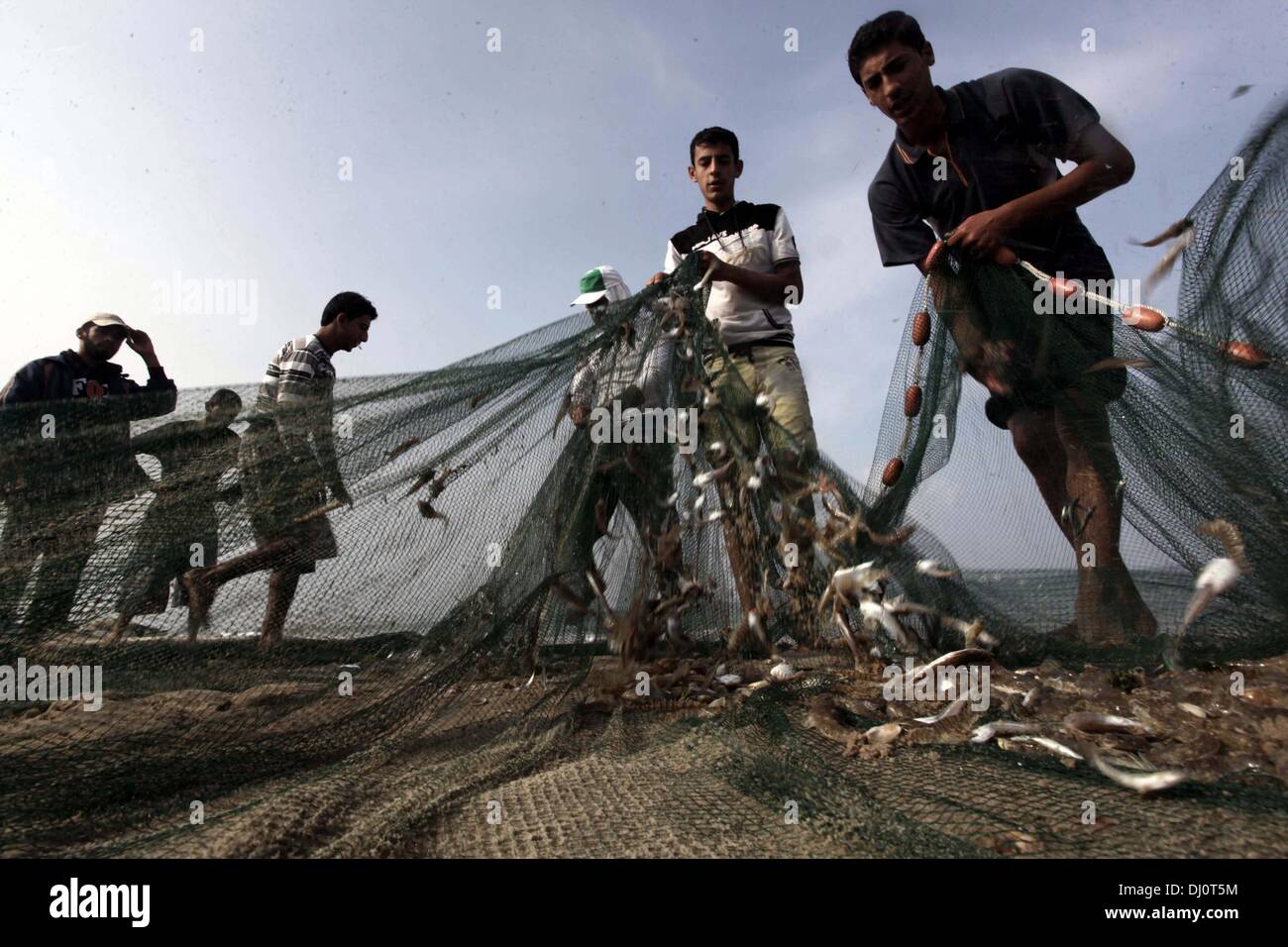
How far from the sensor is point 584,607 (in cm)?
271

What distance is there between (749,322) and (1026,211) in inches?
49.9

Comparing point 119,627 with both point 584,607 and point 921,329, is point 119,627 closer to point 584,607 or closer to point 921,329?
point 584,607

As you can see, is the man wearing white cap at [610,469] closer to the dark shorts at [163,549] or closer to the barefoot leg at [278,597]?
the barefoot leg at [278,597]

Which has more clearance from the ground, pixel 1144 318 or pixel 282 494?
pixel 1144 318

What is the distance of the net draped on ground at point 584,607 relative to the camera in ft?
5.80

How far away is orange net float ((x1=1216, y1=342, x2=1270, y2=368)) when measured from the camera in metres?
2.57

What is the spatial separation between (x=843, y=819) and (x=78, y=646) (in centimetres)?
204

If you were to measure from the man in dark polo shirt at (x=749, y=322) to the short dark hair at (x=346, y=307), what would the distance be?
69.6 inches

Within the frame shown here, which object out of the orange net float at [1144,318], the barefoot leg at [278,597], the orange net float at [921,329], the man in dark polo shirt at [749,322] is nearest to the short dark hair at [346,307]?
the man in dark polo shirt at [749,322]

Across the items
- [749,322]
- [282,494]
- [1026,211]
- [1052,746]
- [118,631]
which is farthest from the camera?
[749,322]

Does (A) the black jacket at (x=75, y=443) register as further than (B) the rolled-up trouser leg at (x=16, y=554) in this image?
Yes

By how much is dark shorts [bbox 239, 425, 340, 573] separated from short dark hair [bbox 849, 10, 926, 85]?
261 centimetres

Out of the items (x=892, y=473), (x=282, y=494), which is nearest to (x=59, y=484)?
(x=282, y=494)

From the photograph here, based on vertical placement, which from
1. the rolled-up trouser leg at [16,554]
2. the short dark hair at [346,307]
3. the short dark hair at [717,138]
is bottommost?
the rolled-up trouser leg at [16,554]
